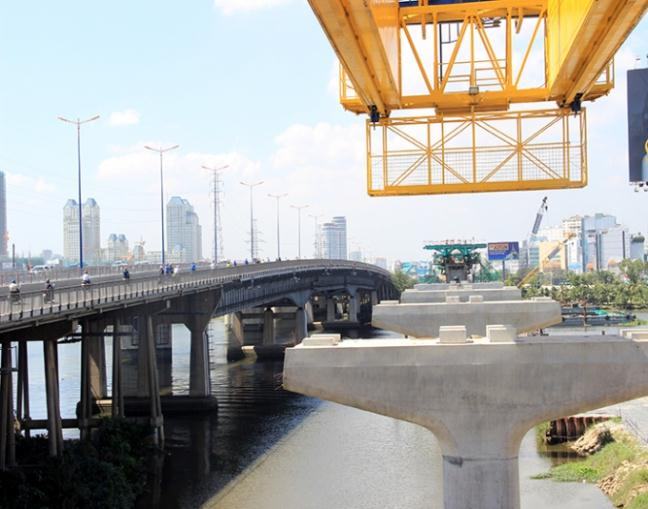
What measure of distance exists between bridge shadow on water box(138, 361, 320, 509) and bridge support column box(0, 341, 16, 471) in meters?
5.55

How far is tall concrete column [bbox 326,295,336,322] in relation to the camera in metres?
130

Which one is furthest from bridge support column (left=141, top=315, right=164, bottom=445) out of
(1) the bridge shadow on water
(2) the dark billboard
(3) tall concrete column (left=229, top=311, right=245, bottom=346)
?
(3) tall concrete column (left=229, top=311, right=245, bottom=346)

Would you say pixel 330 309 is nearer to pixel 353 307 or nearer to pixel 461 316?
pixel 353 307

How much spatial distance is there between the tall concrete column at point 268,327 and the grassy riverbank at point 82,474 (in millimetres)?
48522

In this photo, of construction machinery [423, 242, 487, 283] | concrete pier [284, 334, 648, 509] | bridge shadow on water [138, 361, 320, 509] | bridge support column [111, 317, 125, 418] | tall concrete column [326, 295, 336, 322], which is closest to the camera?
concrete pier [284, 334, 648, 509]

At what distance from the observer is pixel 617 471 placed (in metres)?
34.7

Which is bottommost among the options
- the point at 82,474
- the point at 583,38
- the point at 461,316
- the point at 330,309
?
the point at 82,474

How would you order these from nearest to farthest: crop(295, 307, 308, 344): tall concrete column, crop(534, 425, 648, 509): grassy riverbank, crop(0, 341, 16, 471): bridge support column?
crop(534, 425, 648, 509): grassy riverbank < crop(0, 341, 16, 471): bridge support column < crop(295, 307, 308, 344): tall concrete column

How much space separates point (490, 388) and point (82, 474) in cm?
2267

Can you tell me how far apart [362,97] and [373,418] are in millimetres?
39488

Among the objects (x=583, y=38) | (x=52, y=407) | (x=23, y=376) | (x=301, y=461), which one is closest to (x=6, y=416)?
(x=52, y=407)

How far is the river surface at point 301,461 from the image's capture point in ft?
115

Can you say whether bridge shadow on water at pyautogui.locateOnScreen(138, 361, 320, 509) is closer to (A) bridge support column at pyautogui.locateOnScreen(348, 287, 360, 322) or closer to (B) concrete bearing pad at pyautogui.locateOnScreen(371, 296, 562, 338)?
(B) concrete bearing pad at pyautogui.locateOnScreen(371, 296, 562, 338)

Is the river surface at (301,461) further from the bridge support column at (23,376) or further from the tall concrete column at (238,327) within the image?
the tall concrete column at (238,327)
